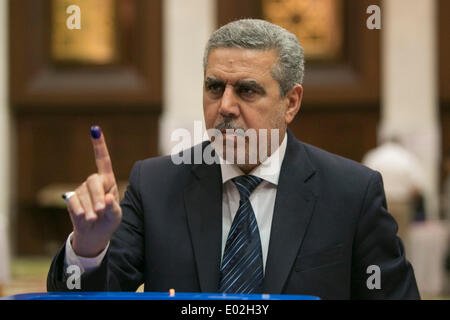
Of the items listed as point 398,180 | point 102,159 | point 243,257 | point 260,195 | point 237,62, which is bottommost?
point 398,180

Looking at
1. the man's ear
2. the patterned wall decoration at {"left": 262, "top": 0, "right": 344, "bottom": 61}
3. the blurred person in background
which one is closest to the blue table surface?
the man's ear

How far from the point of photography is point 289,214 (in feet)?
6.68

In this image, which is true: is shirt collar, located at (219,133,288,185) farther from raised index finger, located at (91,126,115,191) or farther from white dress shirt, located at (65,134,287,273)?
raised index finger, located at (91,126,115,191)

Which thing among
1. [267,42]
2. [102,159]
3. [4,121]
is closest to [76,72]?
[4,121]

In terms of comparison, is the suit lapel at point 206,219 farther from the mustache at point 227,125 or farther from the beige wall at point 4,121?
the beige wall at point 4,121

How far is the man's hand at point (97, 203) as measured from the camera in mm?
1462

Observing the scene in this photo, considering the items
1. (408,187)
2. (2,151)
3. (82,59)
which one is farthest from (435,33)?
(2,151)

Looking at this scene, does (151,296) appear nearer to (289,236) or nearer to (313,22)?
(289,236)

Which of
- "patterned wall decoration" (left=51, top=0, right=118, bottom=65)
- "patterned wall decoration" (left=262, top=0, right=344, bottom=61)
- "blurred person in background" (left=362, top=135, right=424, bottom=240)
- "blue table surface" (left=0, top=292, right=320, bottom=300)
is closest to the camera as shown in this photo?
"blue table surface" (left=0, top=292, right=320, bottom=300)

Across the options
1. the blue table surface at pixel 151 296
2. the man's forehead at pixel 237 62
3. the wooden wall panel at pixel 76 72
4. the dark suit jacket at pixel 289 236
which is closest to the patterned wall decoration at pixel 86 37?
the wooden wall panel at pixel 76 72

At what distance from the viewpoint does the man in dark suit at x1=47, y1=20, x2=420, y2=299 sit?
195 cm

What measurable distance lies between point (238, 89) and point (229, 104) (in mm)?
68

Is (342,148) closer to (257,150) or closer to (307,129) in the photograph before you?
(307,129)

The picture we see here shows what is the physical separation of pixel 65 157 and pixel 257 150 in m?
7.48
